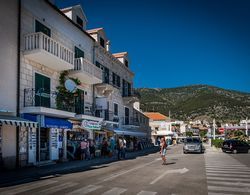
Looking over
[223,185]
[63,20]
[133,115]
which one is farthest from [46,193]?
[133,115]

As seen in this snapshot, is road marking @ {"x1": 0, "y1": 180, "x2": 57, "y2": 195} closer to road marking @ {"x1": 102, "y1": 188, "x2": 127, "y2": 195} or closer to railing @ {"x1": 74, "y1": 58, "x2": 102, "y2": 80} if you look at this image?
road marking @ {"x1": 102, "y1": 188, "x2": 127, "y2": 195}

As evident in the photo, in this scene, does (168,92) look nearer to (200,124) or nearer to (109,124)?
(200,124)

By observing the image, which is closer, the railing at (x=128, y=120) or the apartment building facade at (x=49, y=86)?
the apartment building facade at (x=49, y=86)

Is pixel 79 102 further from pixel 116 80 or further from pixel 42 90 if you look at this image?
pixel 116 80

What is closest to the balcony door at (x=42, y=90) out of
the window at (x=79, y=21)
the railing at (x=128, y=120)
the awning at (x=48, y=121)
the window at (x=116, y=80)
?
the awning at (x=48, y=121)

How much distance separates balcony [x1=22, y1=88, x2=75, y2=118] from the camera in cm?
1759

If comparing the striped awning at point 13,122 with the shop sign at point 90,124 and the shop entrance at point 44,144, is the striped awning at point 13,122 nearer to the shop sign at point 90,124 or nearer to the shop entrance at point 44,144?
the shop entrance at point 44,144

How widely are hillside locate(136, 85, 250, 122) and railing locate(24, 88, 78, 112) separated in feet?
305

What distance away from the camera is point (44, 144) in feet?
66.0

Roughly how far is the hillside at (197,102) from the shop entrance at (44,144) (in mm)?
94713

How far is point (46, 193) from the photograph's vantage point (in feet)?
30.3

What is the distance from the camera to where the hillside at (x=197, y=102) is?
12612 cm

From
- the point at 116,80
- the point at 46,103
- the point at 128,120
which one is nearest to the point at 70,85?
the point at 46,103

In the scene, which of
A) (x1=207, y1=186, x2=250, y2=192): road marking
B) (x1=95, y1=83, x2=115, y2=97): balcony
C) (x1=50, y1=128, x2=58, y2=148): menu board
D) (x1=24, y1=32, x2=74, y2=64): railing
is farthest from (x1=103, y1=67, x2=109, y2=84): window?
(x1=207, y1=186, x2=250, y2=192): road marking
